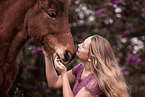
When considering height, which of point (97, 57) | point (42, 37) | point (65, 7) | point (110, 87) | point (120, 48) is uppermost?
point (65, 7)

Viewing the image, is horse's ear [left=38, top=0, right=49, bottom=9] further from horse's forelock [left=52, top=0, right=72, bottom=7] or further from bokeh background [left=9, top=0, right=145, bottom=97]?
bokeh background [left=9, top=0, right=145, bottom=97]

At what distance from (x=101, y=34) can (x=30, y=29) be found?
2.68 metres

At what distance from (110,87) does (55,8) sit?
3.53 feet

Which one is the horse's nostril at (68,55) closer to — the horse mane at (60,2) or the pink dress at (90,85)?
the pink dress at (90,85)

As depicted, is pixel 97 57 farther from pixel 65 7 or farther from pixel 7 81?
pixel 7 81

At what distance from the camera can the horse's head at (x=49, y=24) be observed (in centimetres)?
197

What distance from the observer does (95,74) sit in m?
1.75

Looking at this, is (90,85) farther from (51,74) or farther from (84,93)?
(51,74)

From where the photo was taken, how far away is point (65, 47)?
1924 millimetres

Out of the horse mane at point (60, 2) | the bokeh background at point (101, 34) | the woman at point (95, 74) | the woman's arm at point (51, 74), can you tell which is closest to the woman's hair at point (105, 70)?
the woman at point (95, 74)

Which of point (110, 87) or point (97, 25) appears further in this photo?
point (97, 25)

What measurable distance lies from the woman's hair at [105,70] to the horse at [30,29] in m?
0.27

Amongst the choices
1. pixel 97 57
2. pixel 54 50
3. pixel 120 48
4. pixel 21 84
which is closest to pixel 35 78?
pixel 21 84

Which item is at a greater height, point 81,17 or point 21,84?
point 81,17
